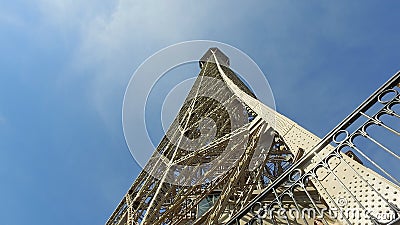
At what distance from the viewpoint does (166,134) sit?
1504 cm

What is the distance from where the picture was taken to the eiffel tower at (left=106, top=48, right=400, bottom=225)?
143 inches

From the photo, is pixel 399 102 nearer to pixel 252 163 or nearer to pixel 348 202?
pixel 348 202

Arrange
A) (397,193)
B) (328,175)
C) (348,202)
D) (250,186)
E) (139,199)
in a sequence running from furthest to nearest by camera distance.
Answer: (139,199), (250,186), (328,175), (348,202), (397,193)

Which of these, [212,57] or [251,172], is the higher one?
[212,57]

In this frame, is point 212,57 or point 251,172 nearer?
point 251,172

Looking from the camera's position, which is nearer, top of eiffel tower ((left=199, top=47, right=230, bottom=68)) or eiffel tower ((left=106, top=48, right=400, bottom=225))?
eiffel tower ((left=106, top=48, right=400, bottom=225))

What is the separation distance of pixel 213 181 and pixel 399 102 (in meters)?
7.13

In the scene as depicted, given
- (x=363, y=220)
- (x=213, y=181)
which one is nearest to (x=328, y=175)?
(x=363, y=220)

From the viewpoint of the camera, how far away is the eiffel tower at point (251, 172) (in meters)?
3.64

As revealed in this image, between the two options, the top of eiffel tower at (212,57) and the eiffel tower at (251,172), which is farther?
the top of eiffel tower at (212,57)

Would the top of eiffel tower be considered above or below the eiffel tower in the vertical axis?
above

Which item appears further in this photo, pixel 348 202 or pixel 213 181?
pixel 213 181

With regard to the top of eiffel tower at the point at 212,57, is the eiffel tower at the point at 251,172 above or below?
below

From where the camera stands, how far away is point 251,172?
9.65 m
